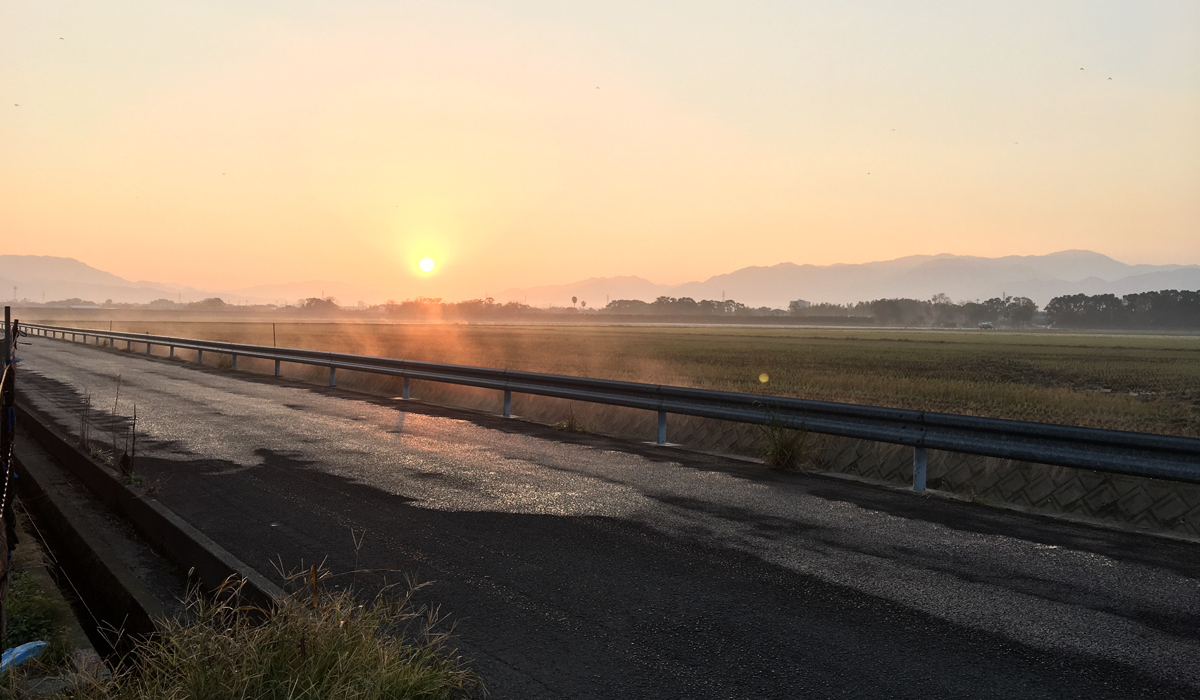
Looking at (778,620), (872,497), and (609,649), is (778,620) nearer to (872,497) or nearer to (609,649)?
(609,649)

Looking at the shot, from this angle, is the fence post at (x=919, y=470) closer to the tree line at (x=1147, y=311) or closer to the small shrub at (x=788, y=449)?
the small shrub at (x=788, y=449)

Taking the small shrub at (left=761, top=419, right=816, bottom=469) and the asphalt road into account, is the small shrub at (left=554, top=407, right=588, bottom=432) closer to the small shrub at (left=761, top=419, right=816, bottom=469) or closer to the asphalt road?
the asphalt road

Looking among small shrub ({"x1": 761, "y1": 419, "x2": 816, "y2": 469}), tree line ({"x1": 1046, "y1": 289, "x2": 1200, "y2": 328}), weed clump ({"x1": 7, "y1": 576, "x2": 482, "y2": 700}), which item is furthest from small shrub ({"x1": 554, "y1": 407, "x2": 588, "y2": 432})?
tree line ({"x1": 1046, "y1": 289, "x2": 1200, "y2": 328})

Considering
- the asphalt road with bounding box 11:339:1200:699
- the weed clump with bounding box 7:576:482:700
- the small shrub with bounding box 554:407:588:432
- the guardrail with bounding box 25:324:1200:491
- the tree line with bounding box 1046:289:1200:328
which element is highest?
the tree line with bounding box 1046:289:1200:328

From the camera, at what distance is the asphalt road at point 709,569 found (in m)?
4.07

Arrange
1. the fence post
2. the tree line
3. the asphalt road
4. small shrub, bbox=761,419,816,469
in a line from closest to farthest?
the asphalt road, the fence post, small shrub, bbox=761,419,816,469, the tree line

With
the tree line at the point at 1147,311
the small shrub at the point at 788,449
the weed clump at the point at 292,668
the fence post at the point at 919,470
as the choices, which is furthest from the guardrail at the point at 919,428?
the tree line at the point at 1147,311

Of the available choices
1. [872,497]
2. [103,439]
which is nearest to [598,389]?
[872,497]

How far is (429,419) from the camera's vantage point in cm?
1411

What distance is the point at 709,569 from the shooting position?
5.70 meters

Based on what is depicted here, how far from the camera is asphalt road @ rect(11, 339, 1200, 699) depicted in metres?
4.07

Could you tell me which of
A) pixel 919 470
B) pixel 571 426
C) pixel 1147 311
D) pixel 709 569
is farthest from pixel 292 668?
pixel 1147 311

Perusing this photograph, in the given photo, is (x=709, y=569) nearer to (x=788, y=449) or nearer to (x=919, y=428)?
(x=919, y=428)

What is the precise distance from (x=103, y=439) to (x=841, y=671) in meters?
10.7
